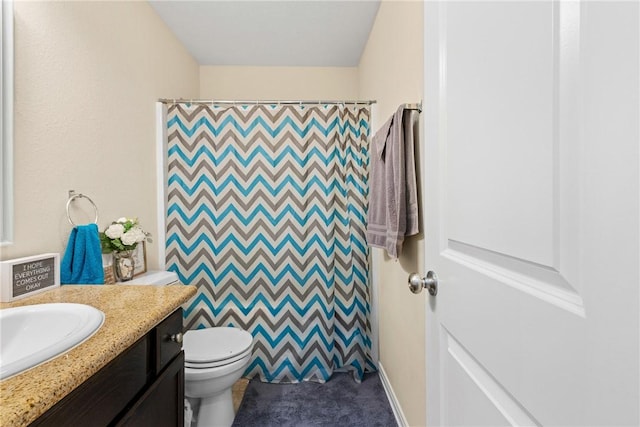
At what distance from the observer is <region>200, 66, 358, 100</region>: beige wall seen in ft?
9.43

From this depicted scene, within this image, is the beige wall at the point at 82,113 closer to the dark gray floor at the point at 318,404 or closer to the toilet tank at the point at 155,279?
the toilet tank at the point at 155,279

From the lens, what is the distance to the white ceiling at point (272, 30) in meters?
2.00

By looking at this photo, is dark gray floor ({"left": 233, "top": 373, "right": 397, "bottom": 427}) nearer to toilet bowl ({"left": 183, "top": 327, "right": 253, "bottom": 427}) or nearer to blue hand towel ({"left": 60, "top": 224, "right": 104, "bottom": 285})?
toilet bowl ({"left": 183, "top": 327, "right": 253, "bottom": 427})

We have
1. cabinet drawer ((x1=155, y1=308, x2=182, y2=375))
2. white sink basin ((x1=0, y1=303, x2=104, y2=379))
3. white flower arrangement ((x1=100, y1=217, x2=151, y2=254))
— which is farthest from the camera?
white flower arrangement ((x1=100, y1=217, x2=151, y2=254))

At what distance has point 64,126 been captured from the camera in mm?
1304

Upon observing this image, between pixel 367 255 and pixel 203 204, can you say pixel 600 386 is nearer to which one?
pixel 367 255

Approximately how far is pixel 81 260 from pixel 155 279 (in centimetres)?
47

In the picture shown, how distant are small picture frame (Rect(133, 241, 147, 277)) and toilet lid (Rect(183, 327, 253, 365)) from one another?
0.45 metres

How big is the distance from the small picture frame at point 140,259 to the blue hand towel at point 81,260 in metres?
0.44

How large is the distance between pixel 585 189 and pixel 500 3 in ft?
1.20

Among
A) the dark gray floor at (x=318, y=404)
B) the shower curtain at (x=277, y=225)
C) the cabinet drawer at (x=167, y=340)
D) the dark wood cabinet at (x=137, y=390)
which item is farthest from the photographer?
the shower curtain at (x=277, y=225)

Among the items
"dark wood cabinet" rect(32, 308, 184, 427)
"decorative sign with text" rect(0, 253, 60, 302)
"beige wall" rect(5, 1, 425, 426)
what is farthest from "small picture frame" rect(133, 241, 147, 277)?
"dark wood cabinet" rect(32, 308, 184, 427)

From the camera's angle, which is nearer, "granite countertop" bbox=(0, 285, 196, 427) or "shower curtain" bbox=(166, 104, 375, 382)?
"granite countertop" bbox=(0, 285, 196, 427)

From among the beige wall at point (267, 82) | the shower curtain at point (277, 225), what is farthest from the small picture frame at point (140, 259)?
the beige wall at point (267, 82)
